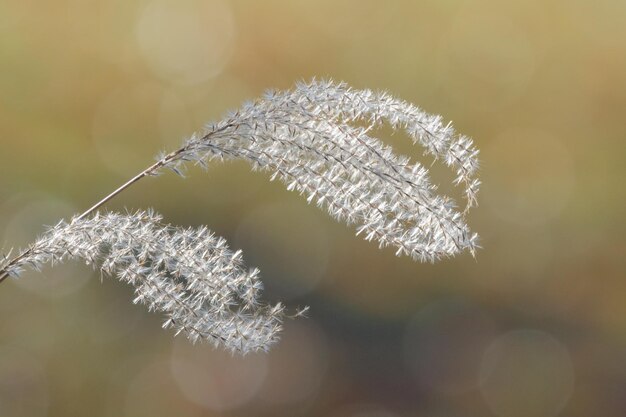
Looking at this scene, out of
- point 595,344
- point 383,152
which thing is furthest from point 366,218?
point 595,344

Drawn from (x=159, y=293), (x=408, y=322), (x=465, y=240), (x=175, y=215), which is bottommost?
(x=159, y=293)

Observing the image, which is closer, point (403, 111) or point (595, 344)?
point (403, 111)

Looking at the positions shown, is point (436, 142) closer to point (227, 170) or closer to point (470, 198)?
point (470, 198)

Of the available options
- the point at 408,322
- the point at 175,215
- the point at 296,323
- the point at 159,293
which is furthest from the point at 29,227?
the point at 159,293

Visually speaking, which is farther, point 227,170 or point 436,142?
point 227,170

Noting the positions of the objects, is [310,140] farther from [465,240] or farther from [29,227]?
[29,227]

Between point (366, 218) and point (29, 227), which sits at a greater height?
point (29, 227)
